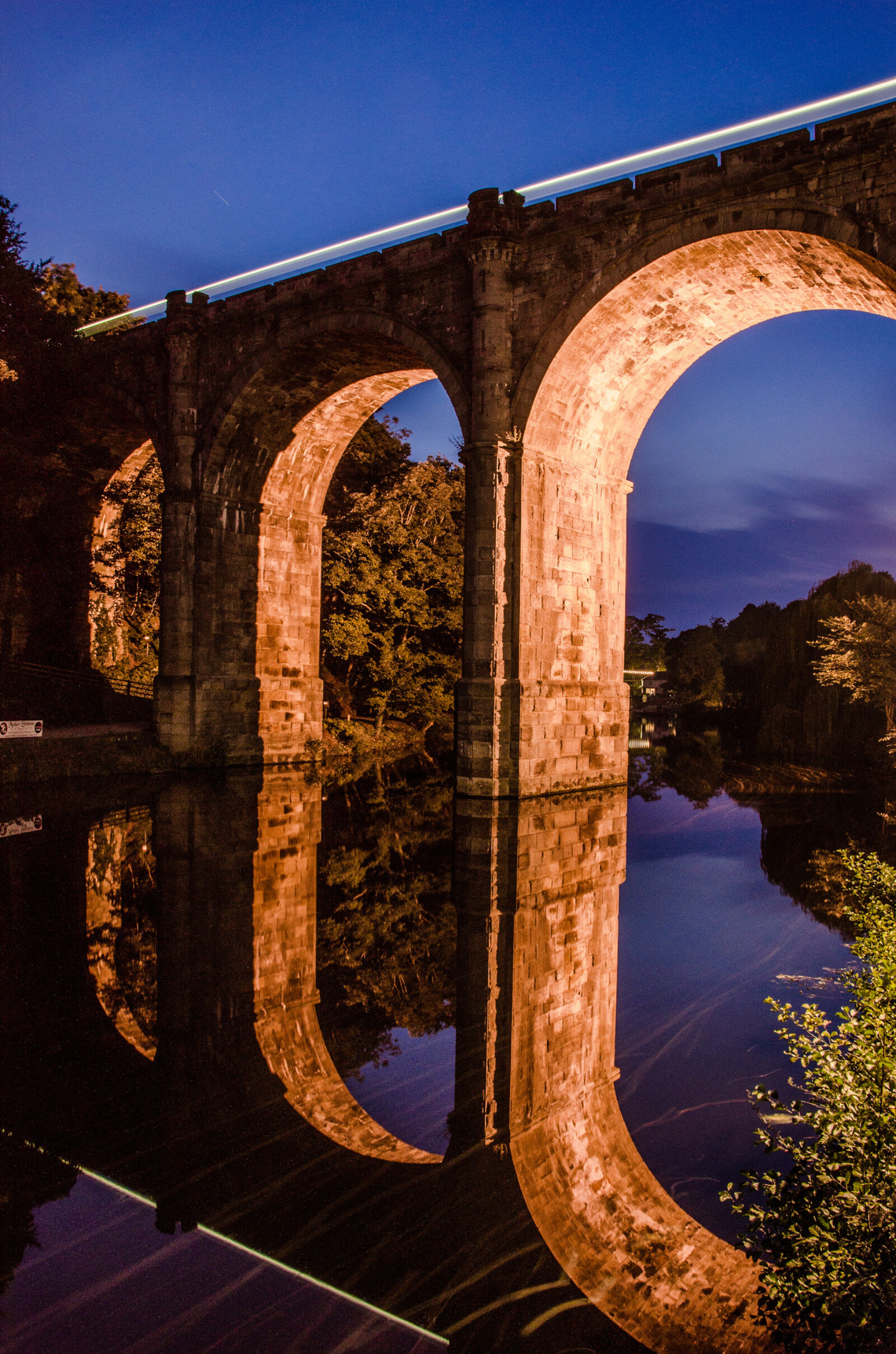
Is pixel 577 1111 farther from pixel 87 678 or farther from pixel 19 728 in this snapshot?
pixel 87 678

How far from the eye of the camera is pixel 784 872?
7.59 meters

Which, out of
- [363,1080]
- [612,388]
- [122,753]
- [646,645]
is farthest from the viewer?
[646,645]

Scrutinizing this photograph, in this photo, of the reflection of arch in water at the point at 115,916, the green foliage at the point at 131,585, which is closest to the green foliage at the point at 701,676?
the green foliage at the point at 131,585

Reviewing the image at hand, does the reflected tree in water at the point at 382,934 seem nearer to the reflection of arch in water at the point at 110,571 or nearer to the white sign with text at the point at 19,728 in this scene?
the white sign with text at the point at 19,728

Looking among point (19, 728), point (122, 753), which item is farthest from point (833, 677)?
point (19, 728)

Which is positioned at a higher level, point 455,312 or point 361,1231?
point 455,312

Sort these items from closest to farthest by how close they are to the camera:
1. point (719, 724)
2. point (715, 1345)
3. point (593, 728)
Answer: point (715, 1345), point (593, 728), point (719, 724)

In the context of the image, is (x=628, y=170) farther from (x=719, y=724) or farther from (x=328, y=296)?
(x=719, y=724)

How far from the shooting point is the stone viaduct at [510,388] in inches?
381

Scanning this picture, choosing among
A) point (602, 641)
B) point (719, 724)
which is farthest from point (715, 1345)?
point (719, 724)

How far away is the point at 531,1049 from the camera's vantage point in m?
3.91

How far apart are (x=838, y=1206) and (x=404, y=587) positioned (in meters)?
14.8

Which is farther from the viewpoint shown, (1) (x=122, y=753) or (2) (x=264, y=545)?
(2) (x=264, y=545)

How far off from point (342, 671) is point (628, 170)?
38.5 ft
